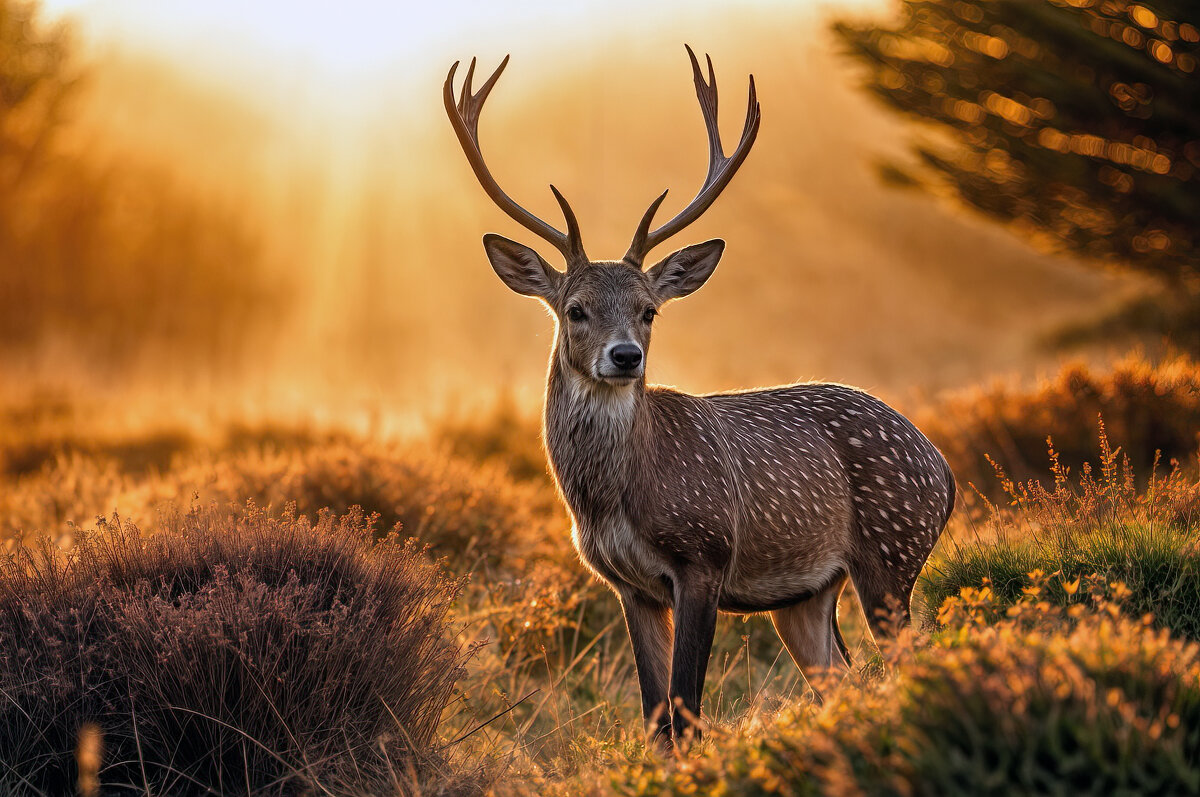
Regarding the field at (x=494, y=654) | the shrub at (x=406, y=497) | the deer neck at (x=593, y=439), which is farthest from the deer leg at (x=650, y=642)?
the shrub at (x=406, y=497)

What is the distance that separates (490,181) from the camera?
630 cm

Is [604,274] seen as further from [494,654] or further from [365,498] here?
[365,498]

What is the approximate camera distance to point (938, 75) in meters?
15.0

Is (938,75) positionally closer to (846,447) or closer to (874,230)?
(846,447)

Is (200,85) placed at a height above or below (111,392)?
above

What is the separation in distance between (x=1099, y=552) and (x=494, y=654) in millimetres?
3298

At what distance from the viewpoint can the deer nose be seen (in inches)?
219

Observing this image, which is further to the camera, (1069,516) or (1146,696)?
(1069,516)

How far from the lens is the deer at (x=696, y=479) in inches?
217

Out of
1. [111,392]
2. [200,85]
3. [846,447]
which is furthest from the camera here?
[200,85]

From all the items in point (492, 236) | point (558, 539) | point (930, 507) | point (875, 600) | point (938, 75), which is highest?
point (938, 75)

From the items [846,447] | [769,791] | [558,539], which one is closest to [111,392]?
[558,539]

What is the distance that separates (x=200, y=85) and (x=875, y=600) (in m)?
50.7

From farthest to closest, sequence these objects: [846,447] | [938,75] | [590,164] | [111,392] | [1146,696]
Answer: [590,164]
[111,392]
[938,75]
[846,447]
[1146,696]
